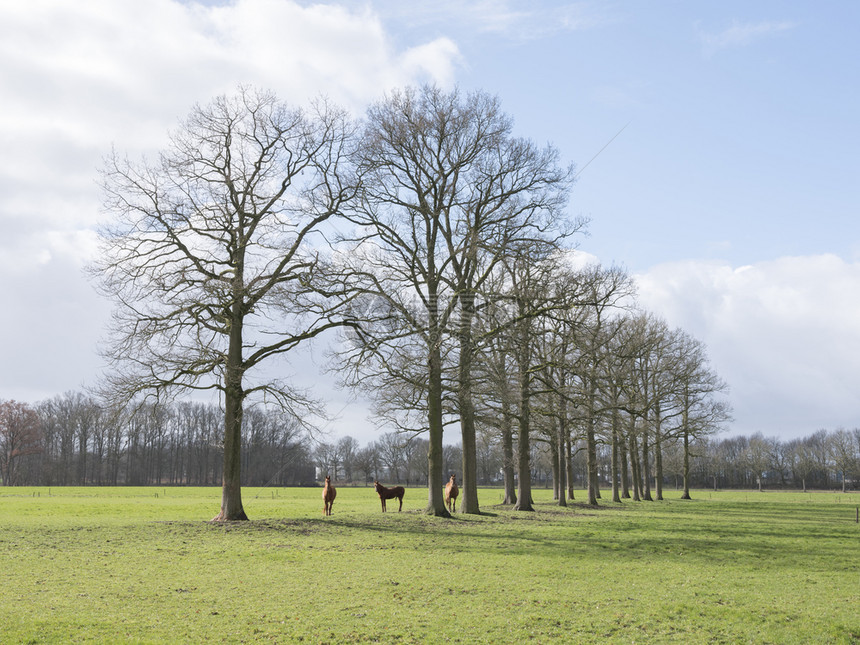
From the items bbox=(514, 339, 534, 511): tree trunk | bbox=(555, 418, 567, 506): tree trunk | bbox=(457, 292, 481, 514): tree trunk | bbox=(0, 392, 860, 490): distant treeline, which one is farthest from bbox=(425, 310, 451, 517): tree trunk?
bbox=(0, 392, 860, 490): distant treeline

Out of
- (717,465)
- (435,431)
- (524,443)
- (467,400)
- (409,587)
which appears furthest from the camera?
(717,465)

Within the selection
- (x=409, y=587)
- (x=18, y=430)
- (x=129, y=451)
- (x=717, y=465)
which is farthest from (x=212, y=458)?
(x=409, y=587)

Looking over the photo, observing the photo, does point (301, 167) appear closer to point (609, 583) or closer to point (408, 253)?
point (408, 253)

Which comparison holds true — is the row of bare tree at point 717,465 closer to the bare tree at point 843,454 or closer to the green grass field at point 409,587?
the bare tree at point 843,454

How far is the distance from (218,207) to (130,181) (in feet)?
Answer: 10.3

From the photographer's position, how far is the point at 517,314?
91.5ft

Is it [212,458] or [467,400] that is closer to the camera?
[467,400]

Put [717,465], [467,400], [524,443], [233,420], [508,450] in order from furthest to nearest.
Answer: [717,465] → [508,450] → [524,443] → [467,400] → [233,420]

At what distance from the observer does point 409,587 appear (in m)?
12.3

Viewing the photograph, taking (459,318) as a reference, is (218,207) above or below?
above

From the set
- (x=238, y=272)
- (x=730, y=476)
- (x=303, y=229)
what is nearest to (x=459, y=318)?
(x=303, y=229)

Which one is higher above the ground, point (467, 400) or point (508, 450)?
point (467, 400)

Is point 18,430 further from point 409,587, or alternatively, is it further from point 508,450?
point 409,587

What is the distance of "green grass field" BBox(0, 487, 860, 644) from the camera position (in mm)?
9219
